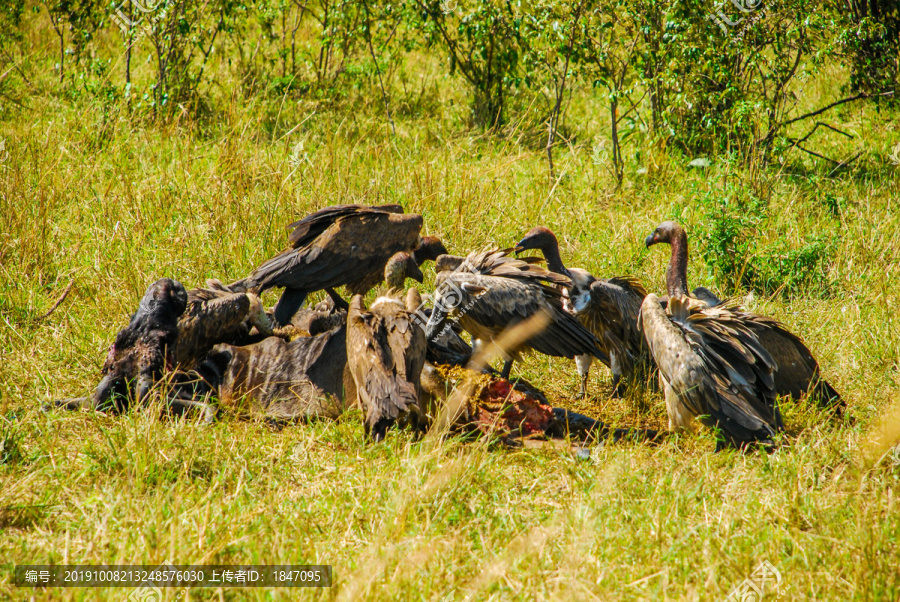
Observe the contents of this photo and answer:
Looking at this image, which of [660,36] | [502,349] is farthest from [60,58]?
[502,349]

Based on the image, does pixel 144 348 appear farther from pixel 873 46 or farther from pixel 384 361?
pixel 873 46

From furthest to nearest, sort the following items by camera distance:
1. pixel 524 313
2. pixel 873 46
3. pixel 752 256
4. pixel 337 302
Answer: pixel 873 46, pixel 752 256, pixel 337 302, pixel 524 313

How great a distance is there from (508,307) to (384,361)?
1.09 meters

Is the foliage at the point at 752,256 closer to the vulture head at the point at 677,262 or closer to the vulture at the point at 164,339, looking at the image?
the vulture head at the point at 677,262

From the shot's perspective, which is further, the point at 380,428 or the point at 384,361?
the point at 384,361

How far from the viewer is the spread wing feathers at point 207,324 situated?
168 inches

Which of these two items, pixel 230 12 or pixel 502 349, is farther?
pixel 230 12

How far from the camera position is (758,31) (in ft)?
23.8

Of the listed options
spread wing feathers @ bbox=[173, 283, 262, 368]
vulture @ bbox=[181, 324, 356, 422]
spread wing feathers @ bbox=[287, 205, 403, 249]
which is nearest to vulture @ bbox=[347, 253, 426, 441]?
vulture @ bbox=[181, 324, 356, 422]

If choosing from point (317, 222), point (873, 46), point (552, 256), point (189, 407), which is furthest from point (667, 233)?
point (873, 46)

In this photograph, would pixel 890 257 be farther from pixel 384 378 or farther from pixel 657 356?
pixel 384 378

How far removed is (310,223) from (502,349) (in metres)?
1.59

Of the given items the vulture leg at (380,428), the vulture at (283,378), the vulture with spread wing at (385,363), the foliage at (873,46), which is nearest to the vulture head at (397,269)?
the vulture at (283,378)

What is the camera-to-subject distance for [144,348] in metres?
4.05
